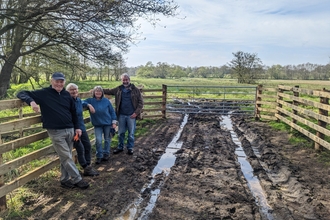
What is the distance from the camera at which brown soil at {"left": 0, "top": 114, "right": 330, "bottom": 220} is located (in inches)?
133

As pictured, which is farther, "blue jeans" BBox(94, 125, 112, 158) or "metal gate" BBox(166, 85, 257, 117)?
"metal gate" BBox(166, 85, 257, 117)

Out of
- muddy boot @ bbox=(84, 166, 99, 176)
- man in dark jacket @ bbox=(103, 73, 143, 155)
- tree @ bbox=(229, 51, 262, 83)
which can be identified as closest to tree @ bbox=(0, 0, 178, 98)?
man in dark jacket @ bbox=(103, 73, 143, 155)

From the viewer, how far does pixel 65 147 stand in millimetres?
3797

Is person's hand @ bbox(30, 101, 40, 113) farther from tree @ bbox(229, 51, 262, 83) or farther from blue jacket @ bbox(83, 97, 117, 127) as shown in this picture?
tree @ bbox(229, 51, 262, 83)

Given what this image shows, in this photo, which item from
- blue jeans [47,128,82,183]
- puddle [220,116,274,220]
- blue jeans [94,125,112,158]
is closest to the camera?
puddle [220,116,274,220]

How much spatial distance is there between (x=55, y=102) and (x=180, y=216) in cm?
229

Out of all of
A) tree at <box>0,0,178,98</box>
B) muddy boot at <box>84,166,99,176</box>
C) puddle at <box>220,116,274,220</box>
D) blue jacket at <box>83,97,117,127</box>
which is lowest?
puddle at <box>220,116,274,220</box>

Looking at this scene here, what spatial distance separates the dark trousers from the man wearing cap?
13.9 inches

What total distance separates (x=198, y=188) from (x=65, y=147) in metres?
2.15

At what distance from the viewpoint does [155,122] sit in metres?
9.97

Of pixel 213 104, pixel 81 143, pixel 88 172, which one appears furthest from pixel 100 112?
pixel 213 104

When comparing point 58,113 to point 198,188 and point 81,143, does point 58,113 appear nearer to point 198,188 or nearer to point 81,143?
point 81,143

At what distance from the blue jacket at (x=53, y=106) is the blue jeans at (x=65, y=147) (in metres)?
0.11

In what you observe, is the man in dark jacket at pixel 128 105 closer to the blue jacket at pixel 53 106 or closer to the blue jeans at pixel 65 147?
the blue jeans at pixel 65 147
